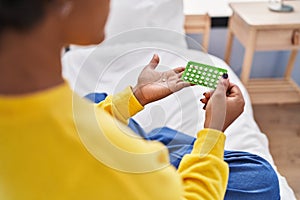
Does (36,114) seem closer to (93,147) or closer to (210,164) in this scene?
(93,147)

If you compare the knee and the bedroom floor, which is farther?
the bedroom floor

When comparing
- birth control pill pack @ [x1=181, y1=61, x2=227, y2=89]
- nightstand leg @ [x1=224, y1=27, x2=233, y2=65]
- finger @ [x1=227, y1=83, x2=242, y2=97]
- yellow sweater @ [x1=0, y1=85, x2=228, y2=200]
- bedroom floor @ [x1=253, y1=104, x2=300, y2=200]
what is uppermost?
yellow sweater @ [x1=0, y1=85, x2=228, y2=200]

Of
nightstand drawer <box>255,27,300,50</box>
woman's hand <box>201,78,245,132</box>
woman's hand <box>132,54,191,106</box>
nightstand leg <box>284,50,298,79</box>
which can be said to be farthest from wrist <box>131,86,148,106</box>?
nightstand leg <box>284,50,298,79</box>

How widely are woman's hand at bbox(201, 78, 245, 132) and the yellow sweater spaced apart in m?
0.22

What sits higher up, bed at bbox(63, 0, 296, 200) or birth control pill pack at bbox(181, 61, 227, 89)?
birth control pill pack at bbox(181, 61, 227, 89)

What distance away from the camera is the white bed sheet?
3.38 feet

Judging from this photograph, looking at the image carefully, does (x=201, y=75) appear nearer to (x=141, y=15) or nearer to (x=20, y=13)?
(x=20, y=13)

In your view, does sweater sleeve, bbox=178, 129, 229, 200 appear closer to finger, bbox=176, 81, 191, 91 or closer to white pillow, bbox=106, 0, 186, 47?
finger, bbox=176, 81, 191, 91

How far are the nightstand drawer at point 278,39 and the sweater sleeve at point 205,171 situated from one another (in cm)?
130

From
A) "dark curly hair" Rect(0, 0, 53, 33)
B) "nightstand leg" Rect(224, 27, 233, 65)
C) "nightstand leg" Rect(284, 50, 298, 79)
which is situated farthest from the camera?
"nightstand leg" Rect(284, 50, 298, 79)

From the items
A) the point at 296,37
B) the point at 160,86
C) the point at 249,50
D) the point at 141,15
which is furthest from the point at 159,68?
the point at 296,37

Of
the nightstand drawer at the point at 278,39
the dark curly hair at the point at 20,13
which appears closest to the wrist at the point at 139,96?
the dark curly hair at the point at 20,13

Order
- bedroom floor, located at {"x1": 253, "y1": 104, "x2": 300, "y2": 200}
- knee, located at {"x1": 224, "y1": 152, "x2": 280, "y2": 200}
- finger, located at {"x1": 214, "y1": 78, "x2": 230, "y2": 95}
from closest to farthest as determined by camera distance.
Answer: finger, located at {"x1": 214, "y1": 78, "x2": 230, "y2": 95} → knee, located at {"x1": 224, "y1": 152, "x2": 280, "y2": 200} → bedroom floor, located at {"x1": 253, "y1": 104, "x2": 300, "y2": 200}

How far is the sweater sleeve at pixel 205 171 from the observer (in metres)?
0.60
